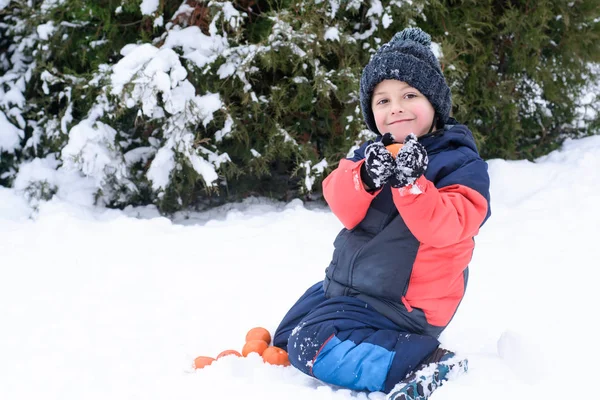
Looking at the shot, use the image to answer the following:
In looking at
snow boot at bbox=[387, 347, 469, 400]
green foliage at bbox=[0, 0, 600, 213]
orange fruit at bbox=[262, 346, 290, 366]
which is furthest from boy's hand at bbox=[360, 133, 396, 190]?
green foliage at bbox=[0, 0, 600, 213]

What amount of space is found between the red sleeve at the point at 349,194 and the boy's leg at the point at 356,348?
0.31 m

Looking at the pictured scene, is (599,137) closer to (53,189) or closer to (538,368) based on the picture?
→ (538,368)

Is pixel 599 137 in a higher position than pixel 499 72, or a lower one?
lower

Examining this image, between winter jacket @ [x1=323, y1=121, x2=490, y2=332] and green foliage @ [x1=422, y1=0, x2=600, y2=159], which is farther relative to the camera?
green foliage @ [x1=422, y1=0, x2=600, y2=159]

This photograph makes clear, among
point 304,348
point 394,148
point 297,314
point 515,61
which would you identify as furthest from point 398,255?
point 515,61

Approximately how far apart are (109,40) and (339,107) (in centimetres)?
173

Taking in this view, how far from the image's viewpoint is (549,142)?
5.52 metres

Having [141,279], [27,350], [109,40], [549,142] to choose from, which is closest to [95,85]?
[109,40]

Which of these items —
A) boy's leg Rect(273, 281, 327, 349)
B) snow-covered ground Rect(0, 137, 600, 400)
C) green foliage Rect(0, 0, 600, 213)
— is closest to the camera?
snow-covered ground Rect(0, 137, 600, 400)

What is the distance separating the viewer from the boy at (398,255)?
199cm

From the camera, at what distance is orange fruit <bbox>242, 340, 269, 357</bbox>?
2.37 metres

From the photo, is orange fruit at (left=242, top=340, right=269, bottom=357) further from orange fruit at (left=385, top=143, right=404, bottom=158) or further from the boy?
orange fruit at (left=385, top=143, right=404, bottom=158)

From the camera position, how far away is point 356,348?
2.03m

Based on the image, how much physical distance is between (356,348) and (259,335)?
0.62 meters
